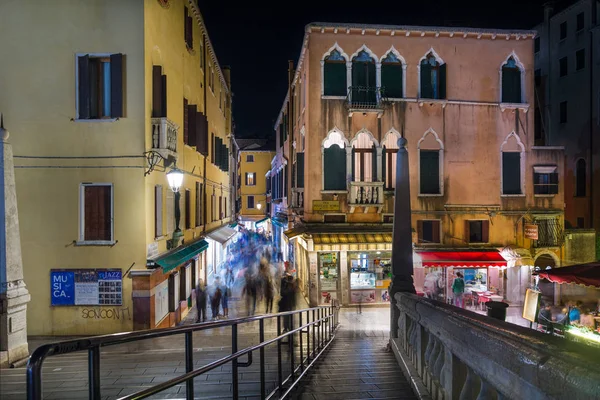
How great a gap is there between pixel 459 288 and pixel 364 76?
32.9ft

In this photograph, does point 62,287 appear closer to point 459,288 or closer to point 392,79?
point 459,288

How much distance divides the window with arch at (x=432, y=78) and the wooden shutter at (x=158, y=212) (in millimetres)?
12490

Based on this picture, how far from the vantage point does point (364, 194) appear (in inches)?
760

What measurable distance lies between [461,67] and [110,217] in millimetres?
16286

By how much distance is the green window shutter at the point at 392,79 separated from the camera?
19812 mm

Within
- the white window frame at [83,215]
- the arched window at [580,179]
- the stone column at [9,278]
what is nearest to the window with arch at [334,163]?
the white window frame at [83,215]

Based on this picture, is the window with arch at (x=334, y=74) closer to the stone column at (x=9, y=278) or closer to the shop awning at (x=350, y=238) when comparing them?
the shop awning at (x=350, y=238)

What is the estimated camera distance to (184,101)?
58.3ft

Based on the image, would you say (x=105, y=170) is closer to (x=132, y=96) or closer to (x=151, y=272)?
(x=132, y=96)

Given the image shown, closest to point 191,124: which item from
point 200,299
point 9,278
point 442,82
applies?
point 200,299

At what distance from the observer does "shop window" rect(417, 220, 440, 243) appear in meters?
20.2

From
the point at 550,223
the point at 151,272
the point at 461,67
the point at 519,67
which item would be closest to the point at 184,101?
the point at 151,272

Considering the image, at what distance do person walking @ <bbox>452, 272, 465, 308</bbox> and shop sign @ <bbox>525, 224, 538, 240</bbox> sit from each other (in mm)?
4163

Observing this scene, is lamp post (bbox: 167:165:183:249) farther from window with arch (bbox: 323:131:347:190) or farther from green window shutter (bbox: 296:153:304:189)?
window with arch (bbox: 323:131:347:190)
